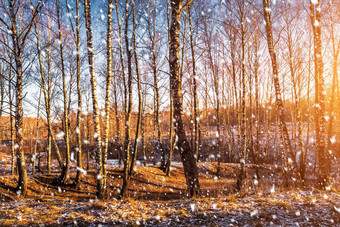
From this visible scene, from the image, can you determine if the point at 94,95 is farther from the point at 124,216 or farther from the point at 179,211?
the point at 179,211

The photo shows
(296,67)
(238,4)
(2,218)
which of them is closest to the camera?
(2,218)

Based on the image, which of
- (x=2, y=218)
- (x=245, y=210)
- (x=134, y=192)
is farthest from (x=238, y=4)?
(x=2, y=218)

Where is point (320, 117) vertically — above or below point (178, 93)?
below

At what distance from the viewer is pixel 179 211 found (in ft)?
15.1

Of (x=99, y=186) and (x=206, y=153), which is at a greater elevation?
(x=99, y=186)

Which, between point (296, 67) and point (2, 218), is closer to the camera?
point (2, 218)

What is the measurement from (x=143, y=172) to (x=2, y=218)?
872cm

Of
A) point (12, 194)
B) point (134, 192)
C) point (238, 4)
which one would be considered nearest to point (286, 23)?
point (238, 4)

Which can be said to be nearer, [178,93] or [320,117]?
[178,93]

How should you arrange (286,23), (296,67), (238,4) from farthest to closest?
(296,67) → (286,23) → (238,4)

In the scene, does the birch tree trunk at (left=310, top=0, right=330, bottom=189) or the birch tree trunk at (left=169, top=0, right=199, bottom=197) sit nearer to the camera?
the birch tree trunk at (left=169, top=0, right=199, bottom=197)

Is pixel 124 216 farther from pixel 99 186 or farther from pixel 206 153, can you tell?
pixel 206 153

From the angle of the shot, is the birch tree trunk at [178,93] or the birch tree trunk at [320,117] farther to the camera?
the birch tree trunk at [320,117]

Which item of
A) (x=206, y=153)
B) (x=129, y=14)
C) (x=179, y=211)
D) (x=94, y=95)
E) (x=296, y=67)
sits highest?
(x=129, y=14)
